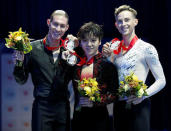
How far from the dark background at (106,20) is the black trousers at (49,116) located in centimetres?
267

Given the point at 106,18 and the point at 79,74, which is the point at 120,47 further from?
the point at 106,18

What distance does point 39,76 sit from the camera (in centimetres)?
290

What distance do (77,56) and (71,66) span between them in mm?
136

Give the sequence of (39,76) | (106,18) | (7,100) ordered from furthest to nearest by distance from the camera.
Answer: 1. (7,100)
2. (106,18)
3. (39,76)

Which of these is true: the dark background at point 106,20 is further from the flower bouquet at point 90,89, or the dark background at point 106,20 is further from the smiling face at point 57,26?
the flower bouquet at point 90,89

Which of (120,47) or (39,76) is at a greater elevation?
(120,47)

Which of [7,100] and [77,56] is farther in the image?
[7,100]

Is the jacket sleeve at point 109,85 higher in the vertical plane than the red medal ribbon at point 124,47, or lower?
lower

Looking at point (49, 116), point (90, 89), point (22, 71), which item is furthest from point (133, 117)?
point (22, 71)

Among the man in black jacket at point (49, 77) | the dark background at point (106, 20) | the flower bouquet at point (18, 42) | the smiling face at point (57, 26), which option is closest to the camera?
the flower bouquet at point (18, 42)

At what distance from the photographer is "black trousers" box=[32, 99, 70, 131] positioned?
279 centimetres

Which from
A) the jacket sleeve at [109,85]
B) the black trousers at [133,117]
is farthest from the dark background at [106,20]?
the black trousers at [133,117]

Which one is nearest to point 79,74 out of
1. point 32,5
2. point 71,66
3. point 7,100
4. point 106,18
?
point 71,66

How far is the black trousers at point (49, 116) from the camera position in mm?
2787
